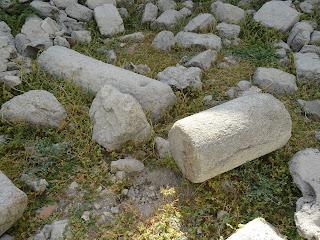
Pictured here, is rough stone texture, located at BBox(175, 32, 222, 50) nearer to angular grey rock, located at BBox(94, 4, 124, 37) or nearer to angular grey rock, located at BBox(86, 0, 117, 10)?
angular grey rock, located at BBox(94, 4, 124, 37)

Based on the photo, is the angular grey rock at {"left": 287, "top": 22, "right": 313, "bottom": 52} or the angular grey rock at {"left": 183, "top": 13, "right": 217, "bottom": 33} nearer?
the angular grey rock at {"left": 287, "top": 22, "right": 313, "bottom": 52}

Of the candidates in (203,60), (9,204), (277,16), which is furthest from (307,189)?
(277,16)

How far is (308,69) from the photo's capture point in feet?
18.8

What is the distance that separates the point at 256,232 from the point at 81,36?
13.3 feet

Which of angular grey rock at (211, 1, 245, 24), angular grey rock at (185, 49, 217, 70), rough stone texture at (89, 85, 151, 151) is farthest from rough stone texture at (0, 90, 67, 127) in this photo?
angular grey rock at (211, 1, 245, 24)

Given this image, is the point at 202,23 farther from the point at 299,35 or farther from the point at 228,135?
the point at 228,135

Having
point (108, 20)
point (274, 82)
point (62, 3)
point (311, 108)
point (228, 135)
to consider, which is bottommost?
point (311, 108)

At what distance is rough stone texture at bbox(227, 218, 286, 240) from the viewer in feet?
11.4

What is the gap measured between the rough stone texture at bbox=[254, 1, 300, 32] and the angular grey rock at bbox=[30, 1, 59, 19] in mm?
3137

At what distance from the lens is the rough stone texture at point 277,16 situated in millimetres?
6629

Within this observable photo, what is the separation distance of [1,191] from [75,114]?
1454 mm

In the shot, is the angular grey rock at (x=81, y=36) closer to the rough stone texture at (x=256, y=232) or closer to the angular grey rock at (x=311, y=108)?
the angular grey rock at (x=311, y=108)

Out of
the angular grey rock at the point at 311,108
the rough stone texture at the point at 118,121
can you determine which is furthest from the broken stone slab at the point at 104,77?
the angular grey rock at the point at 311,108

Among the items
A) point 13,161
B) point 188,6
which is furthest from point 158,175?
point 188,6
